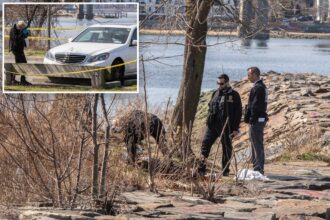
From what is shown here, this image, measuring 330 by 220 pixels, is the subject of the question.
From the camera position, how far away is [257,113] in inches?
591

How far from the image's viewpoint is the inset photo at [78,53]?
9875 millimetres

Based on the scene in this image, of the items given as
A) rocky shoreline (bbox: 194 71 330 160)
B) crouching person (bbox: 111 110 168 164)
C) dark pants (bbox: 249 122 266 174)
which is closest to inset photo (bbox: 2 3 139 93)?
crouching person (bbox: 111 110 168 164)

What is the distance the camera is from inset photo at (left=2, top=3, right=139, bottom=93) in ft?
32.4

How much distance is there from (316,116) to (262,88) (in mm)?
9991

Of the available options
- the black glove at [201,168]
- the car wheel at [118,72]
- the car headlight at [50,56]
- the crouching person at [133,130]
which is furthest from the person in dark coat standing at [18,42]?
the black glove at [201,168]

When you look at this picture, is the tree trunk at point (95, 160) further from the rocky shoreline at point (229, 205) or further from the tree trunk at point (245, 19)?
the tree trunk at point (245, 19)

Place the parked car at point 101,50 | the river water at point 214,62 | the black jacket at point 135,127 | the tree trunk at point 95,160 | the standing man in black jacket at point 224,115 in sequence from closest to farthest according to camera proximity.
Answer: the parked car at point 101,50
the tree trunk at point 95,160
the black jacket at point 135,127
the standing man in black jacket at point 224,115
the river water at point 214,62

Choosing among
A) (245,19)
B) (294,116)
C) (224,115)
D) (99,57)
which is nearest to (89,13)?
(99,57)

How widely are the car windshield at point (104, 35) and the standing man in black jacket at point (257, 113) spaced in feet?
14.1

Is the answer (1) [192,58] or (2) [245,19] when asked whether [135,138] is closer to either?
(1) [192,58]

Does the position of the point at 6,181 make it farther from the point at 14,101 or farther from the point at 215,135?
the point at 215,135

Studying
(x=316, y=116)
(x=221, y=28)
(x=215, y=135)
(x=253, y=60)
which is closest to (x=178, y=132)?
(x=215, y=135)

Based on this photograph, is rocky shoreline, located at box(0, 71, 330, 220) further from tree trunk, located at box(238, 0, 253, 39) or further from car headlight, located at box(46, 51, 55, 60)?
tree trunk, located at box(238, 0, 253, 39)

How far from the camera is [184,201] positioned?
12.0 m
